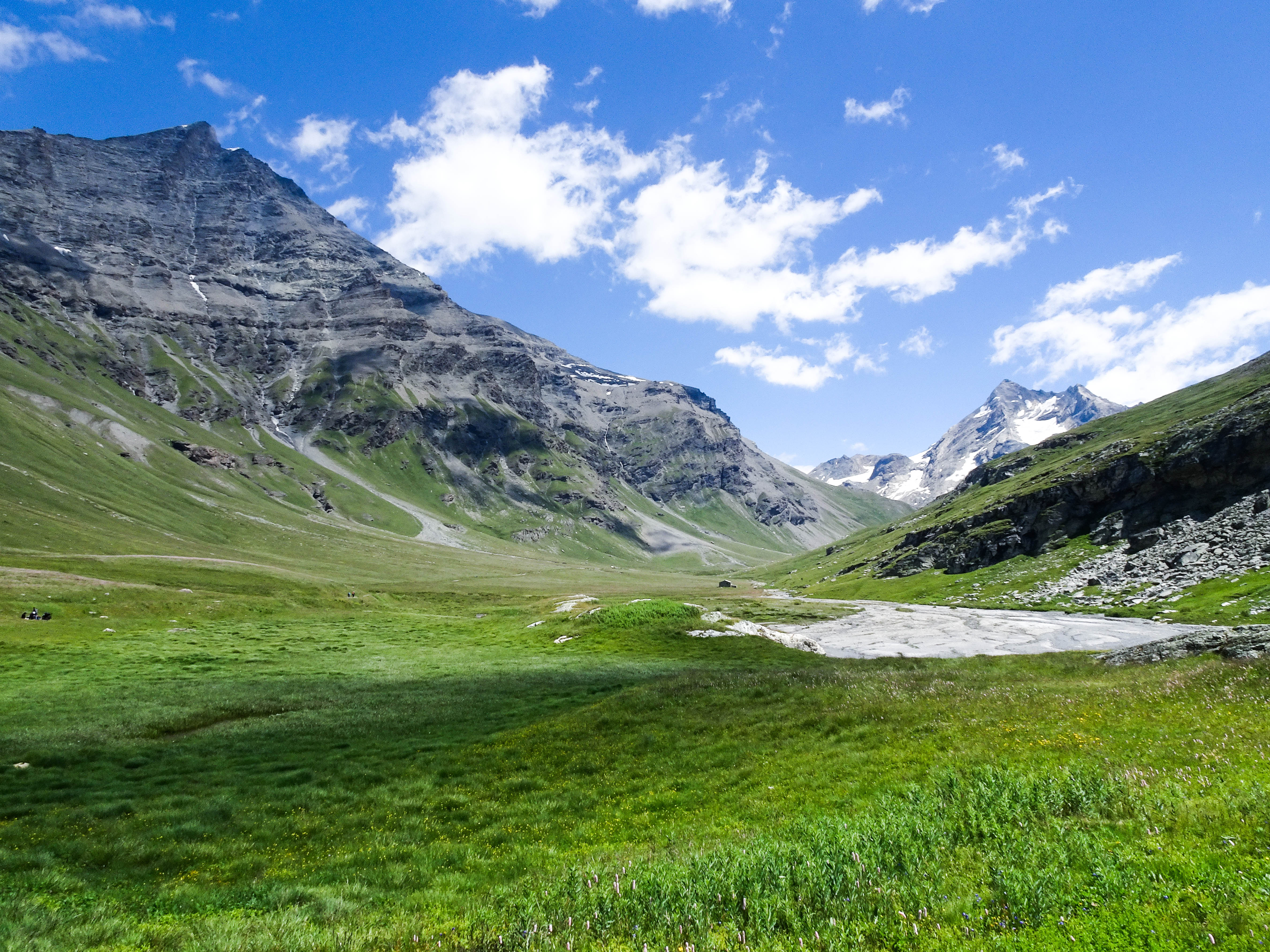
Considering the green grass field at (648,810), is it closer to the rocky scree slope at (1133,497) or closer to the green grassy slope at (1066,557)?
the green grassy slope at (1066,557)

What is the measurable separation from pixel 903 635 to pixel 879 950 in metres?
69.4

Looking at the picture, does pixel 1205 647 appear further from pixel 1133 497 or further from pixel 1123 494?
pixel 1123 494

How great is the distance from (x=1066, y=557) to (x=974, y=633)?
65275 millimetres

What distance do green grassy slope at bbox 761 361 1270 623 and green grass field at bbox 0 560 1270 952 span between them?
174 feet

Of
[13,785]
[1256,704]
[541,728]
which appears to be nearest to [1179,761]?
[1256,704]

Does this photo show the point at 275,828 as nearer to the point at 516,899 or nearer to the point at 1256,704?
the point at 516,899

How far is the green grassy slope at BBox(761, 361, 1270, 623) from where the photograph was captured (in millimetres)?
68750

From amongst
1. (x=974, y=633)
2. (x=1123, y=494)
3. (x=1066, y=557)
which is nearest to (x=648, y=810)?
(x=974, y=633)

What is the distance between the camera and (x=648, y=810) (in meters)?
16.8

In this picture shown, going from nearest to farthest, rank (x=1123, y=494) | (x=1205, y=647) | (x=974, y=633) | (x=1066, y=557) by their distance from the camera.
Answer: (x=1205, y=647) → (x=974, y=633) → (x=1066, y=557) → (x=1123, y=494)

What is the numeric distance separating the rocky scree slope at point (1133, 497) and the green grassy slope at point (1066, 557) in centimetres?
84

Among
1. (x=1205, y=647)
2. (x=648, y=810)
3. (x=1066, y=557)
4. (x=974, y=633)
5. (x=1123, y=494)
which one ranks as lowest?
(x=974, y=633)

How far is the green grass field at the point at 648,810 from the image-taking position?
8.50 meters

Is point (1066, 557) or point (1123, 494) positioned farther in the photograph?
point (1123, 494)
